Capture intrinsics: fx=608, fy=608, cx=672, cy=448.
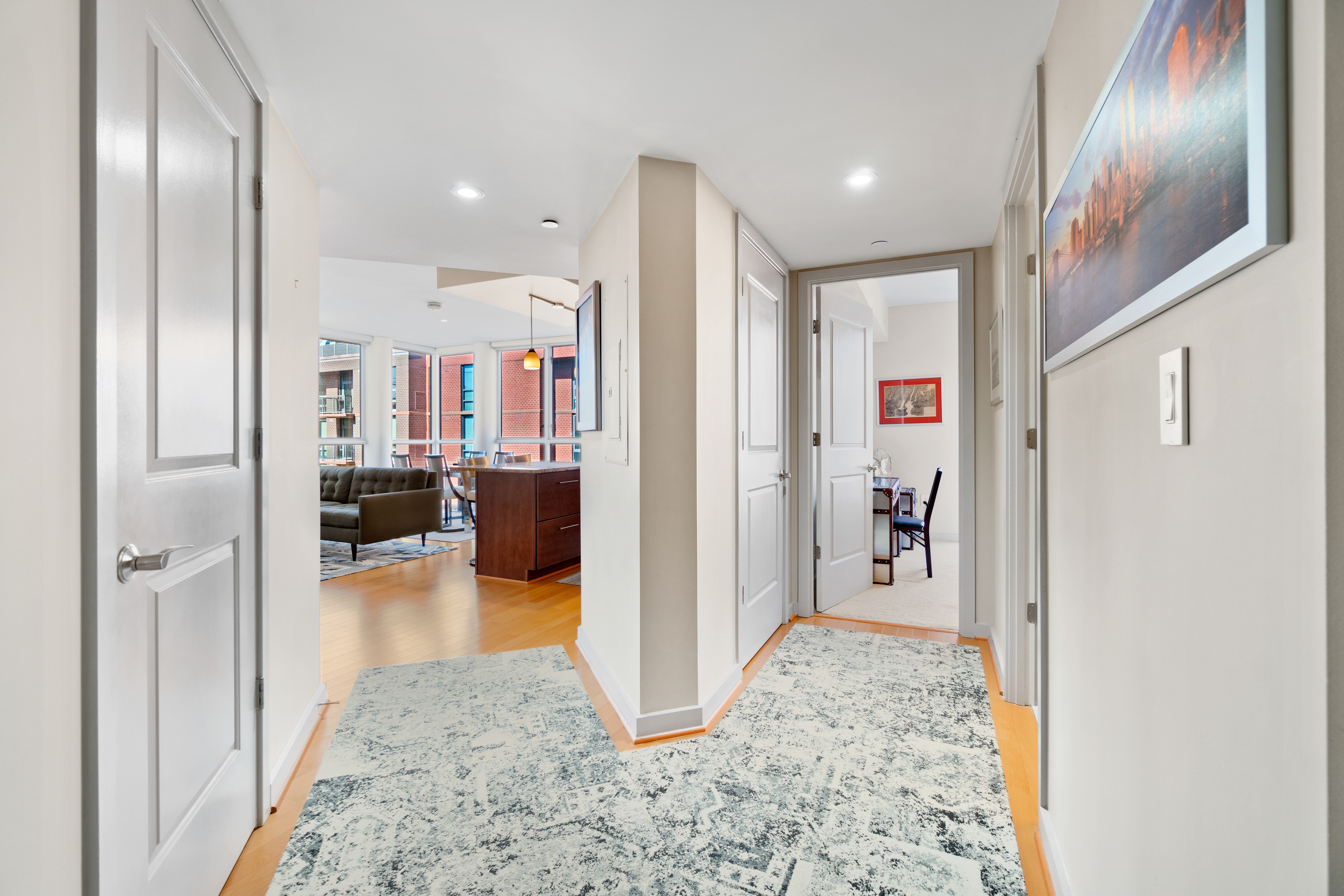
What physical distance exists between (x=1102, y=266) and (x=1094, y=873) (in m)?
1.18

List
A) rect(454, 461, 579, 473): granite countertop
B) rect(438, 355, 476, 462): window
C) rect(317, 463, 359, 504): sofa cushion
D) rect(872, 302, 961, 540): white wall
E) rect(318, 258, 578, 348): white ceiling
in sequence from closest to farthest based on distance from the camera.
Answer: rect(454, 461, 579, 473): granite countertop < rect(318, 258, 578, 348): white ceiling < rect(317, 463, 359, 504): sofa cushion < rect(872, 302, 961, 540): white wall < rect(438, 355, 476, 462): window

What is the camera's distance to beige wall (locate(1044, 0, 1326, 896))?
1.76 ft

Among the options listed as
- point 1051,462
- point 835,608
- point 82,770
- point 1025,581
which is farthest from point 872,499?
point 82,770

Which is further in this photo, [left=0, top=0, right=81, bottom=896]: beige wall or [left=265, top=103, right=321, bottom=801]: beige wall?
[left=265, top=103, right=321, bottom=801]: beige wall

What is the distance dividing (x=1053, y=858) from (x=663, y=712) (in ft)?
4.15

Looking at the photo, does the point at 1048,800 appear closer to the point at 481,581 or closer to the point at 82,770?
the point at 82,770

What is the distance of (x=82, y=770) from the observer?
38.3 inches

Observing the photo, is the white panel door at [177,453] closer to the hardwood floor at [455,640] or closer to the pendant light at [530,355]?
the hardwood floor at [455,640]

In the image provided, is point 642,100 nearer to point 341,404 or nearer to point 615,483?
point 615,483

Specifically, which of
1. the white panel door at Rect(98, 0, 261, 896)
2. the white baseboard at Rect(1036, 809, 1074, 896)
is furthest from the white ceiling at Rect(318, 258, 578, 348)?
the white baseboard at Rect(1036, 809, 1074, 896)

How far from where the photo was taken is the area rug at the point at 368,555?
517 centimetres

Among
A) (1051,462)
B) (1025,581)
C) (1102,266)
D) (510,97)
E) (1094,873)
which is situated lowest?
(1094,873)

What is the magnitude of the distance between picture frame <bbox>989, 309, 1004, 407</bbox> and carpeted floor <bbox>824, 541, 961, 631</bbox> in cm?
133

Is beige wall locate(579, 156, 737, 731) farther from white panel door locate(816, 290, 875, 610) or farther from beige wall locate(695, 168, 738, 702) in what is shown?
Answer: white panel door locate(816, 290, 875, 610)
